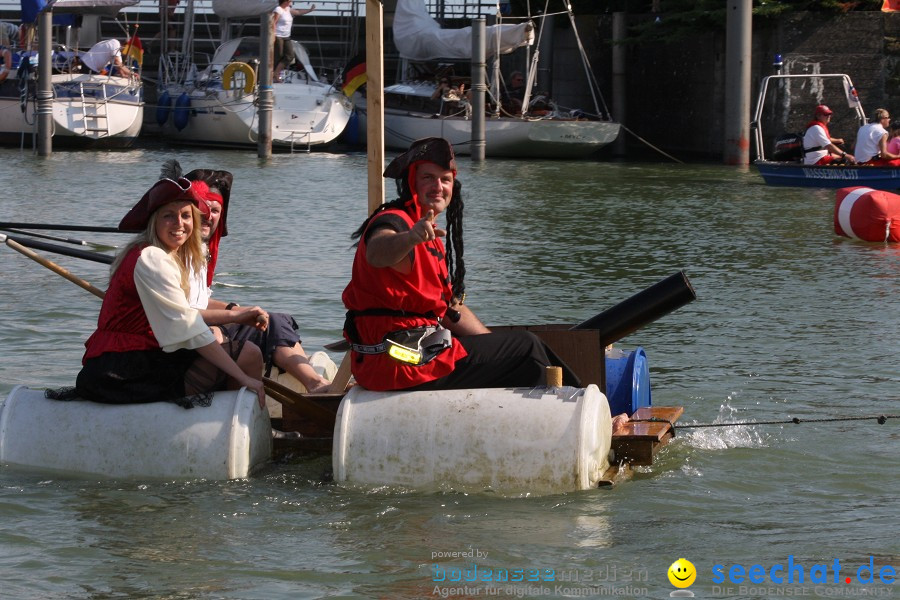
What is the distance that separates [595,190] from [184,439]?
1649 cm

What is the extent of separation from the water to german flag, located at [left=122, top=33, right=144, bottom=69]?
14262mm

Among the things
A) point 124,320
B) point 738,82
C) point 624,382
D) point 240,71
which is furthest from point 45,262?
point 240,71

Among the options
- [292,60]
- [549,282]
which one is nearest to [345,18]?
[292,60]

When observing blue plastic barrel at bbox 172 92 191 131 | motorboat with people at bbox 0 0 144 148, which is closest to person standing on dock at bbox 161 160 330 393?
motorboat with people at bbox 0 0 144 148

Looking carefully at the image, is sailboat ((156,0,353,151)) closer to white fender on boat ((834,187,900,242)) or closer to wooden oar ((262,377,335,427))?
white fender on boat ((834,187,900,242))

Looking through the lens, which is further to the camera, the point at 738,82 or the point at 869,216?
the point at 738,82

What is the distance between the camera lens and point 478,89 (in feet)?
90.3

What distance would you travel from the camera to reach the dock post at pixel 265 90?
27.3 m

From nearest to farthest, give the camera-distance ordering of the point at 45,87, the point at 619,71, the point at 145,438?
the point at 145,438, the point at 45,87, the point at 619,71

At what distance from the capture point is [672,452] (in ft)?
23.1

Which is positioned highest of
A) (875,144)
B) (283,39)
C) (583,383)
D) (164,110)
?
(283,39)

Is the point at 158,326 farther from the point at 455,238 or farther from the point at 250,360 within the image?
the point at 455,238

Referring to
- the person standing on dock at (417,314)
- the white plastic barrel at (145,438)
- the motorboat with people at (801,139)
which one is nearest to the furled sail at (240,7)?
the motorboat with people at (801,139)

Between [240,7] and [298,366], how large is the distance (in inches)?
1074
